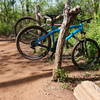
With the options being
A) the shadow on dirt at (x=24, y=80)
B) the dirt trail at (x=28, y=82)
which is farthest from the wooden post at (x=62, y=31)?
the shadow on dirt at (x=24, y=80)

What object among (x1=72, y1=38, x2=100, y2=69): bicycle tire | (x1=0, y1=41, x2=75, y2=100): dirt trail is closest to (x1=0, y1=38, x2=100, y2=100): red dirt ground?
(x1=0, y1=41, x2=75, y2=100): dirt trail

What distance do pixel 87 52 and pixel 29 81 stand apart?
1811mm

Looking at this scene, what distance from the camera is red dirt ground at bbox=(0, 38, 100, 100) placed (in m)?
3.29

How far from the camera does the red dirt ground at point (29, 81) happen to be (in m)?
3.29

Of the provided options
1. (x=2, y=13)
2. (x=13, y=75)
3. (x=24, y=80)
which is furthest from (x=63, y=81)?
(x=2, y=13)

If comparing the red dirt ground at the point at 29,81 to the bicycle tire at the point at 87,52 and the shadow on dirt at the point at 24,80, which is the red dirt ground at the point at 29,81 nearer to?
the shadow on dirt at the point at 24,80

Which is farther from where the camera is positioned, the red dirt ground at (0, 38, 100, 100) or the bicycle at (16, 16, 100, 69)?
the bicycle at (16, 16, 100, 69)

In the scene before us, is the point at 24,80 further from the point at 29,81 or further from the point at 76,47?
the point at 76,47

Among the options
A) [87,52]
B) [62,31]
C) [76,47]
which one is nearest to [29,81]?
[62,31]

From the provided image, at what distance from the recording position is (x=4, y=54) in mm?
5754

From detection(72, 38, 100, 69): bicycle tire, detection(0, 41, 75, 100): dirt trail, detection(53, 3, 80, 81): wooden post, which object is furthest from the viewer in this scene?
detection(72, 38, 100, 69): bicycle tire

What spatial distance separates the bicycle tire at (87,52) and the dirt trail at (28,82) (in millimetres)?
687

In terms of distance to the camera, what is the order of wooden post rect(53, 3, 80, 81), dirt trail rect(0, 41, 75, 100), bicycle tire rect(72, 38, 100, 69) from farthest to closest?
bicycle tire rect(72, 38, 100, 69), wooden post rect(53, 3, 80, 81), dirt trail rect(0, 41, 75, 100)

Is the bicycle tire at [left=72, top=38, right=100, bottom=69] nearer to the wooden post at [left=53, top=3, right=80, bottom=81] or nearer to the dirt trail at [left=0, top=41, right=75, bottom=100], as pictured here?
the dirt trail at [left=0, top=41, right=75, bottom=100]
